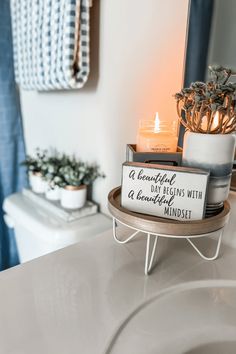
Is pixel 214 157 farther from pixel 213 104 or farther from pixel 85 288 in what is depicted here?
pixel 85 288

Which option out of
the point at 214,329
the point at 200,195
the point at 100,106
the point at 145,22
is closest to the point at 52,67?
the point at 100,106

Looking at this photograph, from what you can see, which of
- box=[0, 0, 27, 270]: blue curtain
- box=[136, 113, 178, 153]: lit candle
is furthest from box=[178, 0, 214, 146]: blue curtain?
box=[0, 0, 27, 270]: blue curtain

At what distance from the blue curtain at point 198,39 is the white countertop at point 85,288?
38cm

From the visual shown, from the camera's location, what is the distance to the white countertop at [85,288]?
14.1 inches

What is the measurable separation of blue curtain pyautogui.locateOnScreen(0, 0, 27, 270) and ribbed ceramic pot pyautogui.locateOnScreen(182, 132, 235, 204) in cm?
93

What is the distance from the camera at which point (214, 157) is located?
18.5 inches

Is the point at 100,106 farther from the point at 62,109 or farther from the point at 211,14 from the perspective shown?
the point at 211,14

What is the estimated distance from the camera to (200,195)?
0.46 meters

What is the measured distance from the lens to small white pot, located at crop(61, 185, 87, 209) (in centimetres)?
94

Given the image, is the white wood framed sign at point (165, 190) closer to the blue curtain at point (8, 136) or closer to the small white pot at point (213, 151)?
the small white pot at point (213, 151)

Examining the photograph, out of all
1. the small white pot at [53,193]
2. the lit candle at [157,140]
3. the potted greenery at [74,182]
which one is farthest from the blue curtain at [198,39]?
the small white pot at [53,193]

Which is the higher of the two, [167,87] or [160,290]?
[167,87]

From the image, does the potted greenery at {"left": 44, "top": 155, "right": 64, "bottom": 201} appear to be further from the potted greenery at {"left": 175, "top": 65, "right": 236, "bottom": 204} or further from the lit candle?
the potted greenery at {"left": 175, "top": 65, "right": 236, "bottom": 204}

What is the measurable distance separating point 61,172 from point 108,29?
47 centimetres
